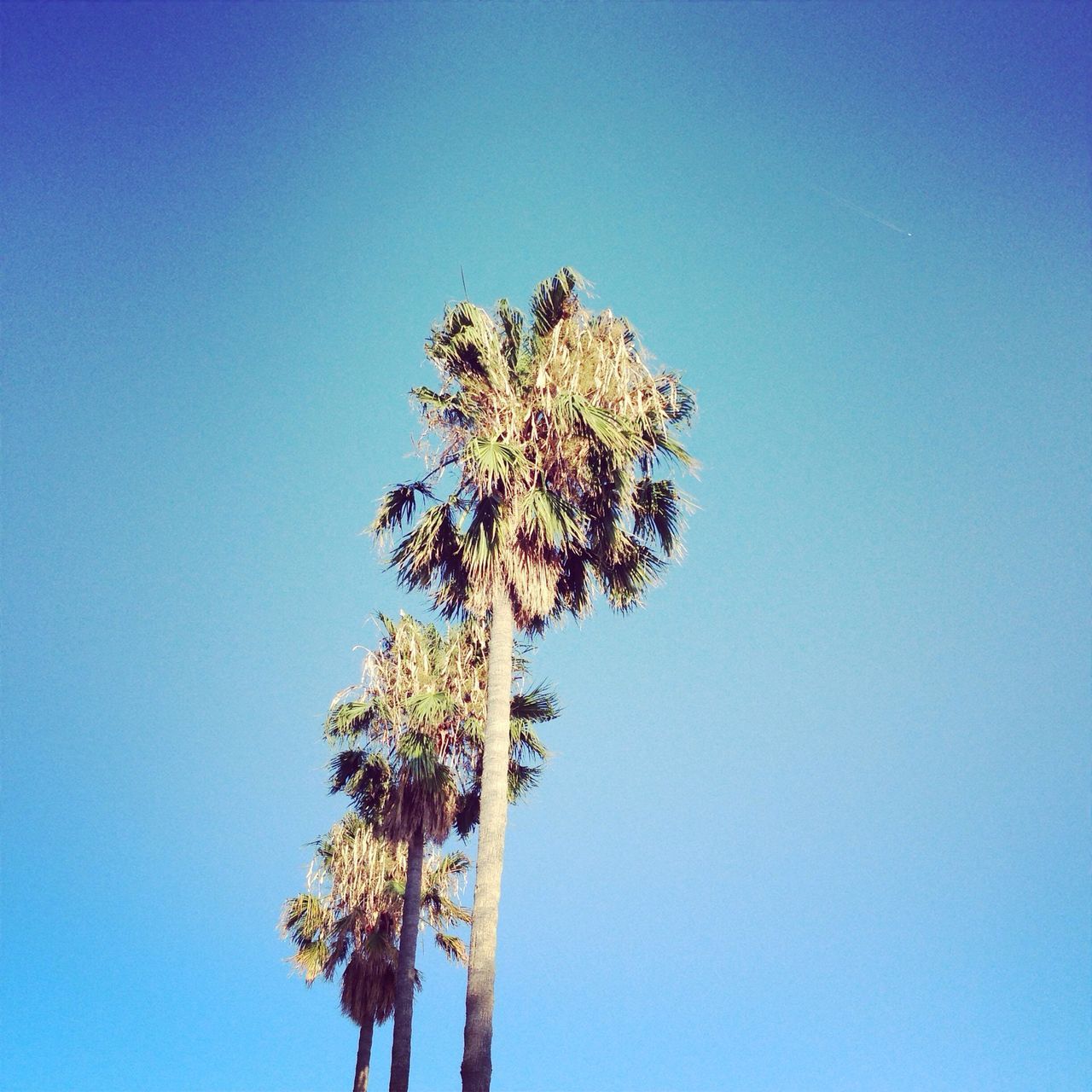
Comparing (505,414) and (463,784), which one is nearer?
(505,414)

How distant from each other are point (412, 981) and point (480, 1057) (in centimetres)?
734

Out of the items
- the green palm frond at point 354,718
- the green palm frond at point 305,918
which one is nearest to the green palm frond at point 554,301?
the green palm frond at point 354,718

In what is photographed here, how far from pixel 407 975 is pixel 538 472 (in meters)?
9.47

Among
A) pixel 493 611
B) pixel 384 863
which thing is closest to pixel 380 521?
pixel 493 611

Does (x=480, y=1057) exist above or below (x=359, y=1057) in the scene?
below

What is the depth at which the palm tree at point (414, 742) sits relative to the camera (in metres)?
15.0

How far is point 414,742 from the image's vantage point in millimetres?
14703

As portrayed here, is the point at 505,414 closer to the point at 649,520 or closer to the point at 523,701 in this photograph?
the point at 649,520

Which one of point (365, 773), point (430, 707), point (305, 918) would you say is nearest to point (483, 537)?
point (430, 707)

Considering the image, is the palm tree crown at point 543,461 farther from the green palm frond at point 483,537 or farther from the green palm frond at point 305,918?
the green palm frond at point 305,918

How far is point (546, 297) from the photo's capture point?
42.2ft

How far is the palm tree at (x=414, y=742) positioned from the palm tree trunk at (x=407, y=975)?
0.02 metres

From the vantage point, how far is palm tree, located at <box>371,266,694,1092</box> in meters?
11.7

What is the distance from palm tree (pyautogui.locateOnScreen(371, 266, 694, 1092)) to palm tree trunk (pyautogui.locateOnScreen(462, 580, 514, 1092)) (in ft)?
0.12
